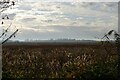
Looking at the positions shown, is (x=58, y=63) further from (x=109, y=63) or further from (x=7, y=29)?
(x=7, y=29)

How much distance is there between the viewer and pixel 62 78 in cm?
1084

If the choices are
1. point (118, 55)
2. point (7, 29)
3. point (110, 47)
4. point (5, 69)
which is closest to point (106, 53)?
point (110, 47)

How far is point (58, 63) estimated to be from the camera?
12.8m

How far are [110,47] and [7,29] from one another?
4.43 metres

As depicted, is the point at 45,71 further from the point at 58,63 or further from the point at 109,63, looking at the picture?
the point at 109,63

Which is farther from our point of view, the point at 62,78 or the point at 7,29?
the point at 62,78

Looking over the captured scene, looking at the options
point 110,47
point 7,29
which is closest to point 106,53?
point 110,47

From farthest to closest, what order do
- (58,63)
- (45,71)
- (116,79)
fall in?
(58,63)
(45,71)
(116,79)

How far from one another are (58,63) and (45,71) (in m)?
1.15

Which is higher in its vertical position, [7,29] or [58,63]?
[7,29]

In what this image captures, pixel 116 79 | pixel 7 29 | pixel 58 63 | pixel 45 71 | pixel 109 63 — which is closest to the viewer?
pixel 7 29

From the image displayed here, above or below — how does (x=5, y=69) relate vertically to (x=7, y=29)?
below

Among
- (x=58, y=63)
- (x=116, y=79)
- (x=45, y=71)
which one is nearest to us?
(x=116, y=79)

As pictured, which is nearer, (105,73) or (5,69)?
(105,73)
